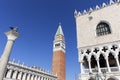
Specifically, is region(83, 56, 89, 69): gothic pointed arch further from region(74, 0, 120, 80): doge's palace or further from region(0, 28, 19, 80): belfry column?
region(0, 28, 19, 80): belfry column

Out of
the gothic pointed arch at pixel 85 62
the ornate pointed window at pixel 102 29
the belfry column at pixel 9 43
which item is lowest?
the belfry column at pixel 9 43

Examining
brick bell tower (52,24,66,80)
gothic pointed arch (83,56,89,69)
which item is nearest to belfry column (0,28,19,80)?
gothic pointed arch (83,56,89,69)

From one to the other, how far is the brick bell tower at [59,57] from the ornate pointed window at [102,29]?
35.5 m

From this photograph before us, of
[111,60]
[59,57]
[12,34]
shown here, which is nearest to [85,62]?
[111,60]

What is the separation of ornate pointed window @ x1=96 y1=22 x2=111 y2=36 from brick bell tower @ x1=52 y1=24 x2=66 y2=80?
35.5 meters

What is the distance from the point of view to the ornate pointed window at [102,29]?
57.7ft

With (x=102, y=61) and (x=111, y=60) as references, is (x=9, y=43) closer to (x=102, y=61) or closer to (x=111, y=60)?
(x=102, y=61)

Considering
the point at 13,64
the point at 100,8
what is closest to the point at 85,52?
the point at 100,8

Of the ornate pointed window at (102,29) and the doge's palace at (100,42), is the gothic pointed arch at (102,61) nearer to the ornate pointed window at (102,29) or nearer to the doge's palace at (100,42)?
the doge's palace at (100,42)

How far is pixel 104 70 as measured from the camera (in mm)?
16250

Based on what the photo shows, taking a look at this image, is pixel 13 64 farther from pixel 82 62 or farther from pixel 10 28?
pixel 10 28

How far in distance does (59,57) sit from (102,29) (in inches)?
1488

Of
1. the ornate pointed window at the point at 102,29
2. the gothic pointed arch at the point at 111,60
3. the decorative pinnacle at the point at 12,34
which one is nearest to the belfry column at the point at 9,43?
the decorative pinnacle at the point at 12,34

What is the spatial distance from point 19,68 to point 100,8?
23164 mm
